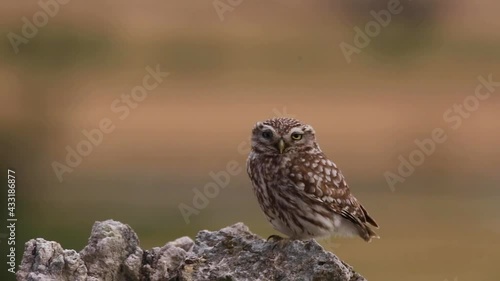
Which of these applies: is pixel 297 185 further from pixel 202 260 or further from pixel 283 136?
pixel 202 260

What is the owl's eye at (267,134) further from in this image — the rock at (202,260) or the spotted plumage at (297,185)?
the rock at (202,260)

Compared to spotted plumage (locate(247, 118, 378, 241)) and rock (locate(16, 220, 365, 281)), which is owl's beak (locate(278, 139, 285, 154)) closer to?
spotted plumage (locate(247, 118, 378, 241))

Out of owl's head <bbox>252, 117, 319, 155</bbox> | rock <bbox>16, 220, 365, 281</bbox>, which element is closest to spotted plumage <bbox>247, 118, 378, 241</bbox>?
owl's head <bbox>252, 117, 319, 155</bbox>

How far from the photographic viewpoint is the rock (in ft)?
12.1

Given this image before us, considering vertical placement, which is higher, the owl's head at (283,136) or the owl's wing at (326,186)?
the owl's head at (283,136)

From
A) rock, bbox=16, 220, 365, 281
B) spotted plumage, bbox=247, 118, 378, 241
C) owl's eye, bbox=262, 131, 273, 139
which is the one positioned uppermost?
owl's eye, bbox=262, 131, 273, 139

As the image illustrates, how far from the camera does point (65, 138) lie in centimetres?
959

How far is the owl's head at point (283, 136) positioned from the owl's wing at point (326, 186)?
0.07 meters

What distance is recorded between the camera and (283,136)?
4.50 m

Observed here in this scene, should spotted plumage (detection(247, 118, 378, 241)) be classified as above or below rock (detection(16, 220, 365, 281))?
above

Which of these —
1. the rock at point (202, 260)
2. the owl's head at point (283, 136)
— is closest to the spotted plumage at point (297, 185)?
the owl's head at point (283, 136)

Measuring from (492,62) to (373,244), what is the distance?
3.85 m

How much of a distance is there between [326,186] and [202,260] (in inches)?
35.5

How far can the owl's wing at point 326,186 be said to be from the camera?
4512 mm
